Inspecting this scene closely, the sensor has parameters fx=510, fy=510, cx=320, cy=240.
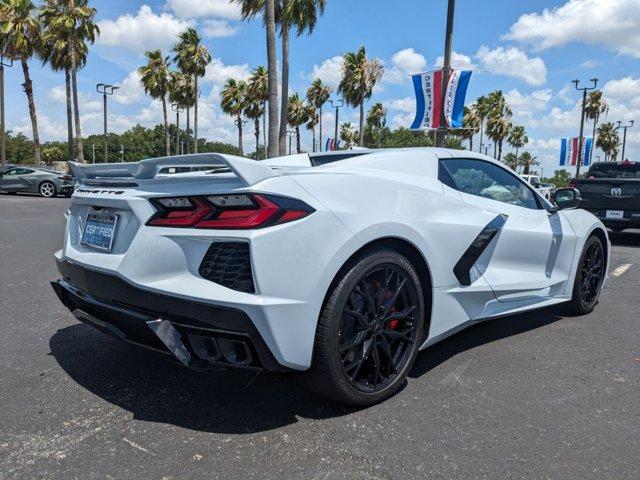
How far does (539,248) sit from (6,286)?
5159 mm

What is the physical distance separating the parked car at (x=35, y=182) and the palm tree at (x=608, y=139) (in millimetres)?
75088

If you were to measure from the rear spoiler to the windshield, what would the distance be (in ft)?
35.4

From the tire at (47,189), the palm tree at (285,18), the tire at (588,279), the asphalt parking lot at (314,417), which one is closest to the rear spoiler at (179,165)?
the asphalt parking lot at (314,417)

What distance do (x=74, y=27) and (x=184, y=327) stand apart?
32.8 meters

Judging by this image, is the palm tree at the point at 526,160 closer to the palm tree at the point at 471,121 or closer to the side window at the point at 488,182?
the palm tree at the point at 471,121

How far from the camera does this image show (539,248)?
12.9ft

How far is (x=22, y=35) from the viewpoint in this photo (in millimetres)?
29000

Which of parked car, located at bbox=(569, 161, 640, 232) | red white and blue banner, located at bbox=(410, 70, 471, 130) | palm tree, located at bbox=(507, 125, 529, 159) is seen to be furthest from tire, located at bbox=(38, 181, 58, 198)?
palm tree, located at bbox=(507, 125, 529, 159)

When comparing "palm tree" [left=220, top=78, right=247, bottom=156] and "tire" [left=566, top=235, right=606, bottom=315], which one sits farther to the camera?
"palm tree" [left=220, top=78, right=247, bottom=156]

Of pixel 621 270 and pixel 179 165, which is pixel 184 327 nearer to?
pixel 179 165

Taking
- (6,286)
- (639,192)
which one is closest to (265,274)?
(6,286)

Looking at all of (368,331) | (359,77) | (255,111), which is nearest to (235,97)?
(255,111)

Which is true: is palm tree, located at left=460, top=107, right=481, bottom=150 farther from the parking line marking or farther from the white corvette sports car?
the white corvette sports car

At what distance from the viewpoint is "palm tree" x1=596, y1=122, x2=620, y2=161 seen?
7412cm
